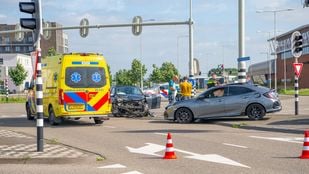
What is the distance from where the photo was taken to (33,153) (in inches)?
438

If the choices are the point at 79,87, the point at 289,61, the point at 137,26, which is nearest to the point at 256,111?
the point at 79,87

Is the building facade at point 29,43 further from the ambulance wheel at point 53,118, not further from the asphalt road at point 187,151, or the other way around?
the asphalt road at point 187,151

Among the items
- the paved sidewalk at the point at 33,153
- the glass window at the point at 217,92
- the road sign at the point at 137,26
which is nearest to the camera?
the paved sidewalk at the point at 33,153

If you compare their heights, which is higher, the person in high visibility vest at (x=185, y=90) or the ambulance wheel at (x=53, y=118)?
the person in high visibility vest at (x=185, y=90)

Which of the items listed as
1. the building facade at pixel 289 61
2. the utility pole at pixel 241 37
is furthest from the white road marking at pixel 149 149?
the building facade at pixel 289 61

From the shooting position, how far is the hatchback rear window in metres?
19.3

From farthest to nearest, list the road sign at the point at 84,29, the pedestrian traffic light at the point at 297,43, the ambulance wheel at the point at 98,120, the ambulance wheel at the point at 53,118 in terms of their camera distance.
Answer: the road sign at the point at 84,29 → the pedestrian traffic light at the point at 297,43 → the ambulance wheel at the point at 98,120 → the ambulance wheel at the point at 53,118

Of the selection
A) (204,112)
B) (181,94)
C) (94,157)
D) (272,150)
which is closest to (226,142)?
(272,150)

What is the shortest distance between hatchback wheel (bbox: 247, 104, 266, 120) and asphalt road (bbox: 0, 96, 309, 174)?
11.0 ft

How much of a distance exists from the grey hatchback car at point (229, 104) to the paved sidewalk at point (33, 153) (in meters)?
8.33

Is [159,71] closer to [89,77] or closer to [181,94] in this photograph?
[181,94]

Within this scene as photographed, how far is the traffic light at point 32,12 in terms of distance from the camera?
11.5m

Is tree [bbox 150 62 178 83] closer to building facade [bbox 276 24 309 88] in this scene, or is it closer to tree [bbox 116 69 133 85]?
tree [bbox 116 69 133 85]

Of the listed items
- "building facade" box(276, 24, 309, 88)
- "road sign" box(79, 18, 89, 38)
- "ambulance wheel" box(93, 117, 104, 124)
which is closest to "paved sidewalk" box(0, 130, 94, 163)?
"ambulance wheel" box(93, 117, 104, 124)
